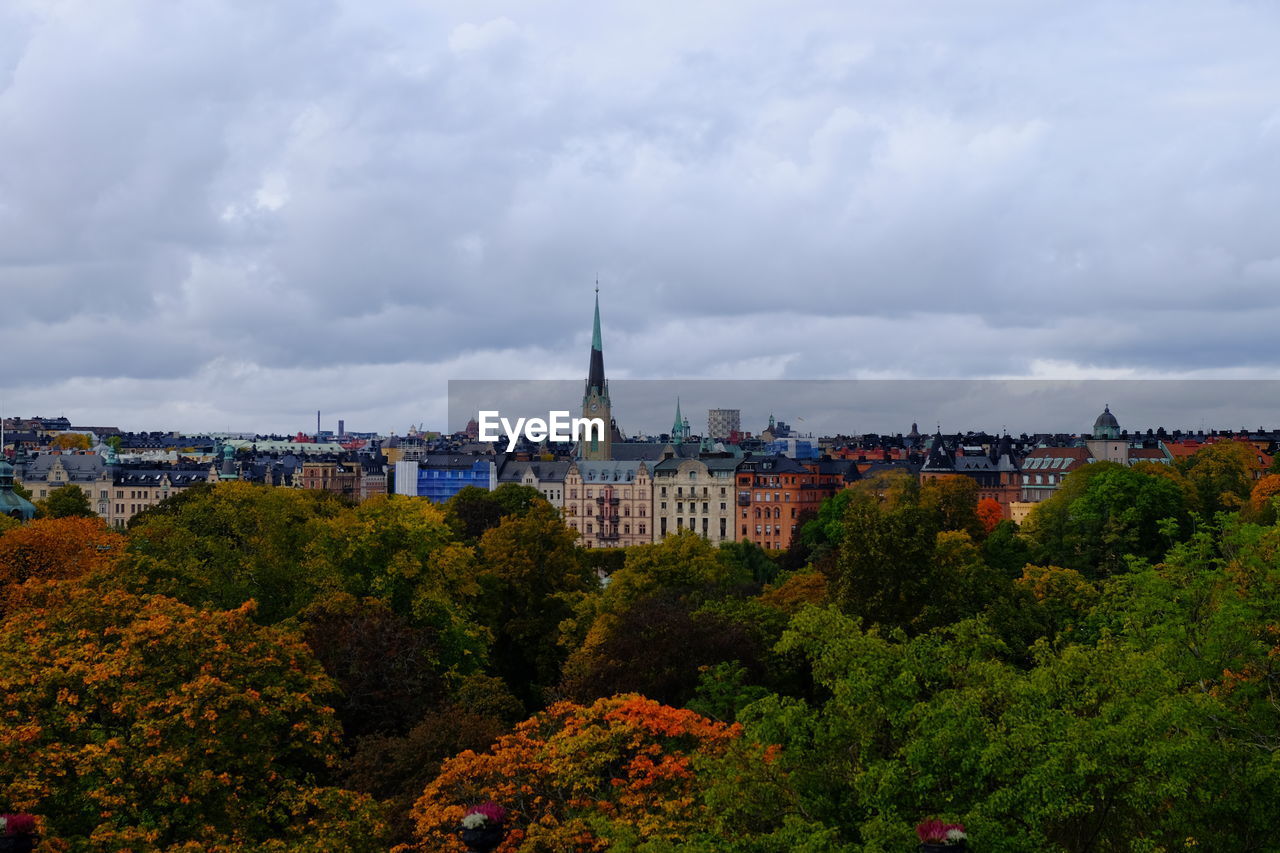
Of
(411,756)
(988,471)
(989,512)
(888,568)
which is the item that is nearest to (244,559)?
(411,756)

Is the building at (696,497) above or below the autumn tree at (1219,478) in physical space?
below

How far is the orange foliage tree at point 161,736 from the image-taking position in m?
29.5

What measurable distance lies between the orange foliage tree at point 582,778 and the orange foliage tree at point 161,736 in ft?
7.16

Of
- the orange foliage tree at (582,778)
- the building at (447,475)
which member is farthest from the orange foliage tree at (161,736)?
the building at (447,475)

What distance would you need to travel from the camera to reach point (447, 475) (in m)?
192

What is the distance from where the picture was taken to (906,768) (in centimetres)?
2438

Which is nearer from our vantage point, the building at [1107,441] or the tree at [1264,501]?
the tree at [1264,501]

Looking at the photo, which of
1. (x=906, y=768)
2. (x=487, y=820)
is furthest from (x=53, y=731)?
(x=906, y=768)

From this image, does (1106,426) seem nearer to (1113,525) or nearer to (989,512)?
(989,512)

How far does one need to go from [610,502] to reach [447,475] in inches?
1239

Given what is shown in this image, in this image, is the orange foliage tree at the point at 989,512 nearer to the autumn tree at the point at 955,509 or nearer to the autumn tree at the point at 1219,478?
the autumn tree at the point at 1219,478

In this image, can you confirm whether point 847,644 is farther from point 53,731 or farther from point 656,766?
point 53,731

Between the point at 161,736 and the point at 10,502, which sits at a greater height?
the point at 10,502

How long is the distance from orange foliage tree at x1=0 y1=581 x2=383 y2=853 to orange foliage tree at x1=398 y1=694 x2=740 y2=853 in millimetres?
2183
